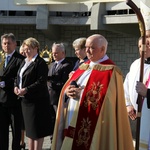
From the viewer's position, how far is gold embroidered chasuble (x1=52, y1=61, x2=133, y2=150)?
4344 millimetres

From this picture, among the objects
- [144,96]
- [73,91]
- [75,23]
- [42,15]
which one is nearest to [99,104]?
[73,91]

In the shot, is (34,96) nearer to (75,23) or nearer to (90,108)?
(90,108)

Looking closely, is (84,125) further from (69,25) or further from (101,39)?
(69,25)

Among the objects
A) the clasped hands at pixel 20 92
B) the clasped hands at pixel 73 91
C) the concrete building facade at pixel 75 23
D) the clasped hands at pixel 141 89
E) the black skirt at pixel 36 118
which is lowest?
the black skirt at pixel 36 118

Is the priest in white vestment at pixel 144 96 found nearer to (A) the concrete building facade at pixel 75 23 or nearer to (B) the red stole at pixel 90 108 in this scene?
(B) the red stole at pixel 90 108

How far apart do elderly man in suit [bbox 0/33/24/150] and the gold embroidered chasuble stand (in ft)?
5.41

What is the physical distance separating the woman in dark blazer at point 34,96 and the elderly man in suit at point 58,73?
1287mm

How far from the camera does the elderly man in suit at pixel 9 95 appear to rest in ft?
19.7

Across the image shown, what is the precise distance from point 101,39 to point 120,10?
39.3ft

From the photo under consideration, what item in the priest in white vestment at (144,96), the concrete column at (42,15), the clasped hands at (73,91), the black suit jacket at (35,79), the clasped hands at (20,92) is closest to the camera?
the priest in white vestment at (144,96)

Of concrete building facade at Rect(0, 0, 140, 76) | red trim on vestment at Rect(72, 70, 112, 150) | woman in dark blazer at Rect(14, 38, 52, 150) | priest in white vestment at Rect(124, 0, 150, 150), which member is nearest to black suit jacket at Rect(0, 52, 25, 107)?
woman in dark blazer at Rect(14, 38, 52, 150)

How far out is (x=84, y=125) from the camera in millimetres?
4527

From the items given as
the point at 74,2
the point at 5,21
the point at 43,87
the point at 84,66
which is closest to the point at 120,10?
the point at 74,2

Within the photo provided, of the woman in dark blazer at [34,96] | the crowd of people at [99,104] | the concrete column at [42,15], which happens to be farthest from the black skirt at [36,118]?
the concrete column at [42,15]
